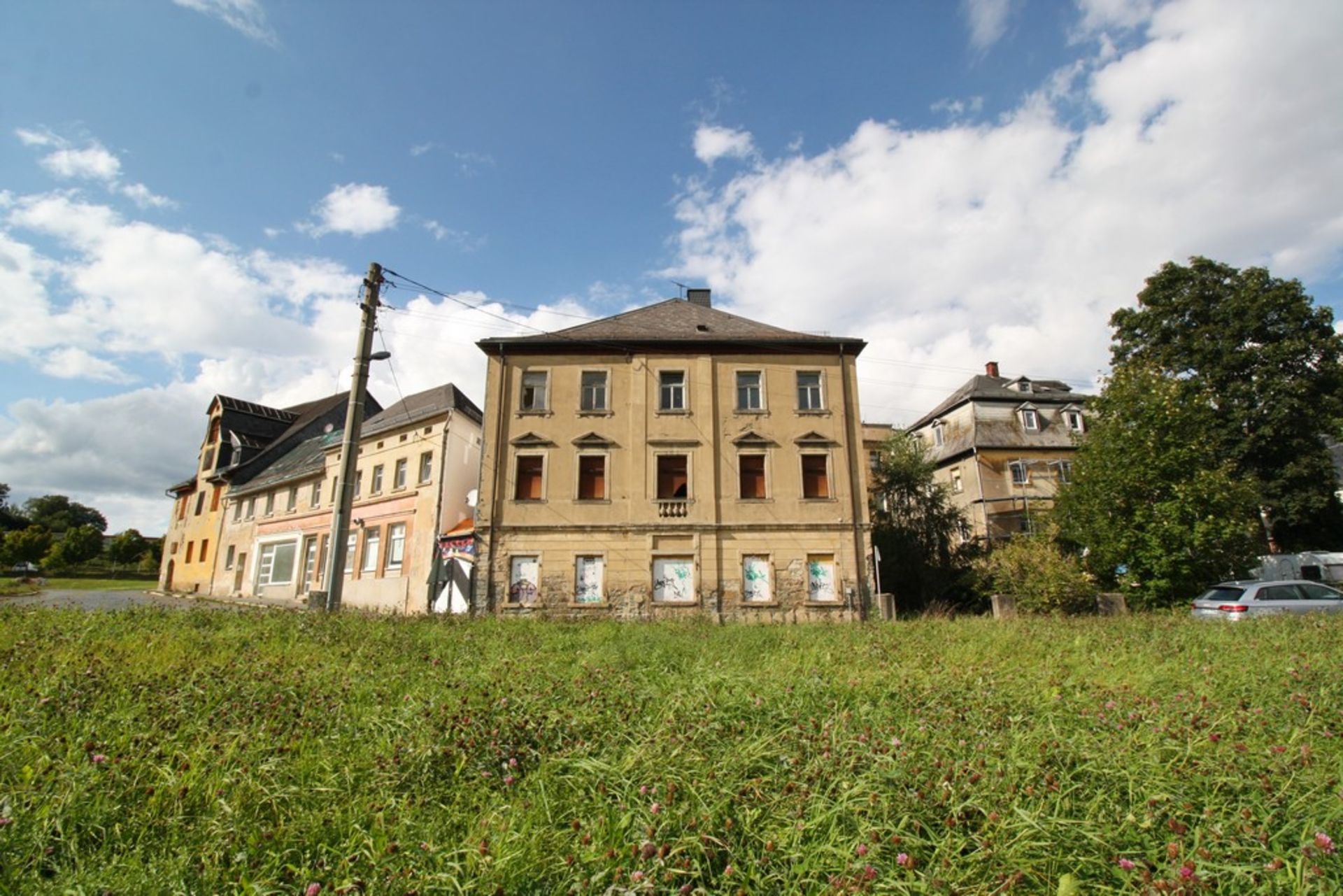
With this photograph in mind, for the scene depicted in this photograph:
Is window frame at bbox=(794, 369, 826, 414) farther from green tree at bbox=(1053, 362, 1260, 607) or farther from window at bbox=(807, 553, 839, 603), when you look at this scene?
green tree at bbox=(1053, 362, 1260, 607)

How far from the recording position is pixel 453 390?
27.5m

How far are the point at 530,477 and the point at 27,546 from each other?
50.1 meters

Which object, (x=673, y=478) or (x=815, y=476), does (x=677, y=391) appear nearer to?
(x=673, y=478)

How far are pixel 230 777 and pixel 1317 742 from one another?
7247 mm

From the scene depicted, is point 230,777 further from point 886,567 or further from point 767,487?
point 886,567

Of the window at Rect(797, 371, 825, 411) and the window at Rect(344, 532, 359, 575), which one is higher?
the window at Rect(797, 371, 825, 411)

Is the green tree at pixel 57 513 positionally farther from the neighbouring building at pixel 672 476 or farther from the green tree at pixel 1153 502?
the green tree at pixel 1153 502

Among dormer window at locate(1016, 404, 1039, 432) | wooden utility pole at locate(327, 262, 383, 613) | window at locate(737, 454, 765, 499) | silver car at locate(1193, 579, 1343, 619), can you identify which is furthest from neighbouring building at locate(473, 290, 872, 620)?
dormer window at locate(1016, 404, 1039, 432)

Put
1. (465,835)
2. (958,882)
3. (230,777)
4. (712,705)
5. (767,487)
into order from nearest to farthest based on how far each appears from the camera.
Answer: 1. (958,882)
2. (465,835)
3. (230,777)
4. (712,705)
5. (767,487)

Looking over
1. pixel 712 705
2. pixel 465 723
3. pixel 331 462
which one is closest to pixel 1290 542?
pixel 712 705

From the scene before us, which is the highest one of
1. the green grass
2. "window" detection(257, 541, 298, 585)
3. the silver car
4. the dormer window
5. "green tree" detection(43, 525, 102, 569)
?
the dormer window

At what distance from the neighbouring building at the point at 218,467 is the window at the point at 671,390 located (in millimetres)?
24161

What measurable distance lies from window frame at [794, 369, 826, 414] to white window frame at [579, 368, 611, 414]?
21.5ft

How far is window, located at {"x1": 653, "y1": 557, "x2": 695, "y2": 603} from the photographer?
20328 millimetres
